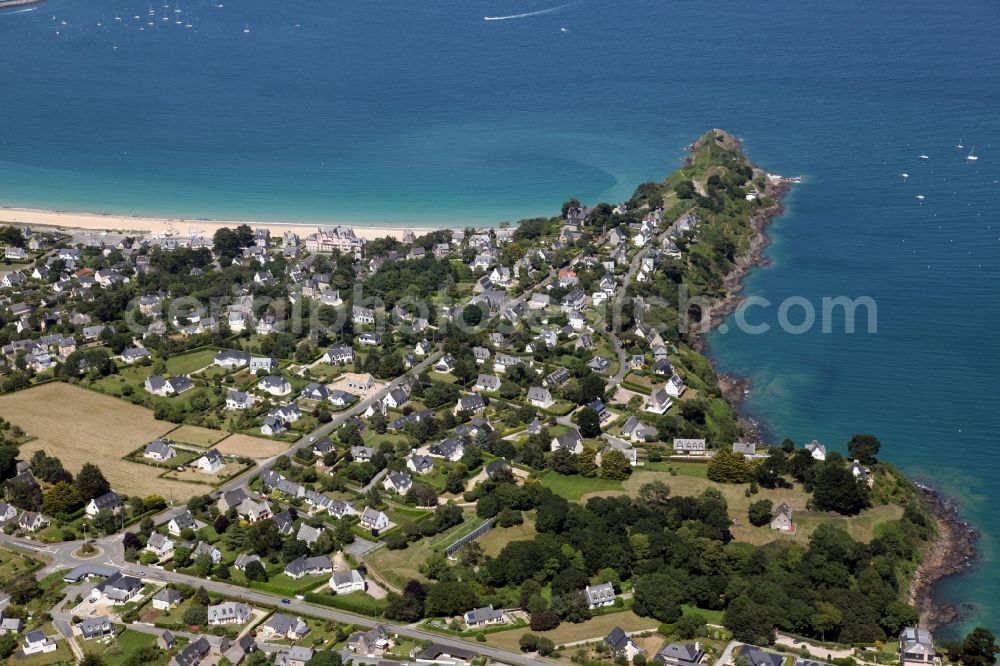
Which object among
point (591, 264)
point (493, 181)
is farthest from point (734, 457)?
point (493, 181)

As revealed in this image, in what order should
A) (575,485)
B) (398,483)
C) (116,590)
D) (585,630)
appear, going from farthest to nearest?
(575,485), (398,483), (116,590), (585,630)

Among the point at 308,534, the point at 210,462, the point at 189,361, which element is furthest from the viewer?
the point at 189,361

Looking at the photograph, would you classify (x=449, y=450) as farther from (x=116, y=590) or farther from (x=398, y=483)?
(x=116, y=590)

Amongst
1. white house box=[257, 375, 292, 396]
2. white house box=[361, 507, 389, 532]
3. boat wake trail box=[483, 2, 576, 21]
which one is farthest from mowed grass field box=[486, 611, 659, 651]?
boat wake trail box=[483, 2, 576, 21]

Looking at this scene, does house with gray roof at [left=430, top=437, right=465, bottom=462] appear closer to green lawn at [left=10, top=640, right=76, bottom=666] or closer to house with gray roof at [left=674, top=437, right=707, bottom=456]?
house with gray roof at [left=674, top=437, right=707, bottom=456]

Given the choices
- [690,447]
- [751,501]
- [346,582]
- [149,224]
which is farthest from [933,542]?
[149,224]

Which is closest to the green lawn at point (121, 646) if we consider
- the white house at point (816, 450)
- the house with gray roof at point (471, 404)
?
the house with gray roof at point (471, 404)
